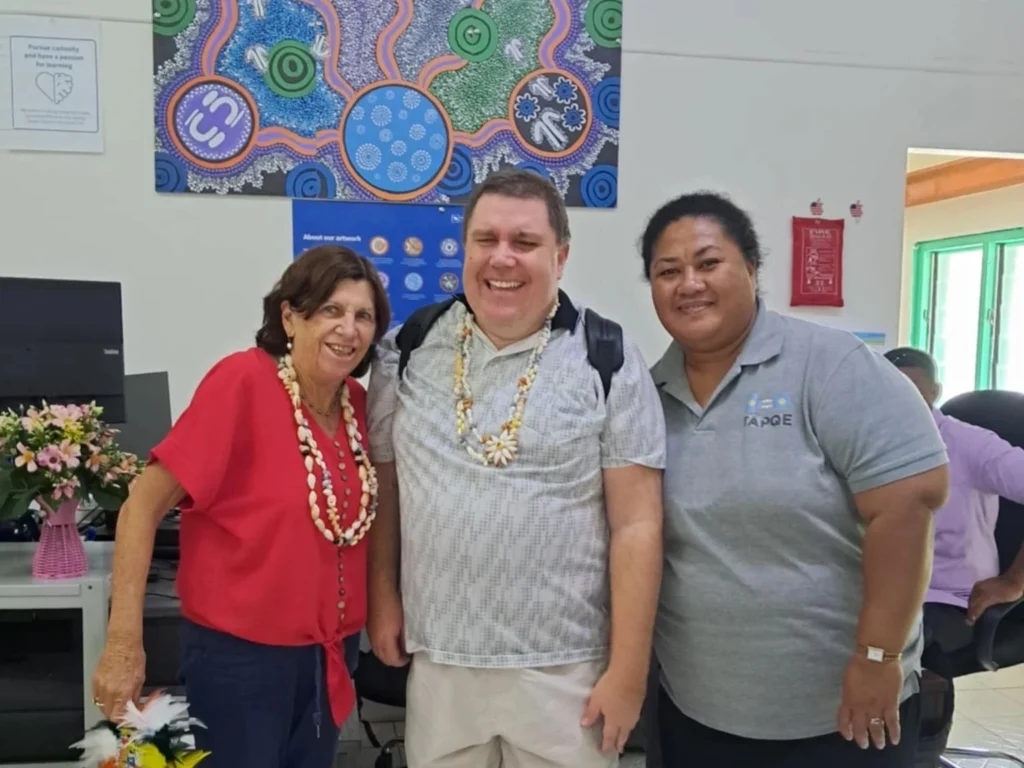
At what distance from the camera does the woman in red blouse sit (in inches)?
51.1

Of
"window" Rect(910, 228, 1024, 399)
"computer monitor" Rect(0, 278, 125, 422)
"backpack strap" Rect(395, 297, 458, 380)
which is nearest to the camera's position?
"backpack strap" Rect(395, 297, 458, 380)

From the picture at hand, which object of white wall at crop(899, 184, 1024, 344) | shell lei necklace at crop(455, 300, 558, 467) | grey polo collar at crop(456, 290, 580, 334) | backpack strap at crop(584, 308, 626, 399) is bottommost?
shell lei necklace at crop(455, 300, 558, 467)

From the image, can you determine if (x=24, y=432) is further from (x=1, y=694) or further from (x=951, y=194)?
(x=951, y=194)

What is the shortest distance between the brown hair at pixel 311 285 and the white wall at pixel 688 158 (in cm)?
138

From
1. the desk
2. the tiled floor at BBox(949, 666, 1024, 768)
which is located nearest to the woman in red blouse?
the desk

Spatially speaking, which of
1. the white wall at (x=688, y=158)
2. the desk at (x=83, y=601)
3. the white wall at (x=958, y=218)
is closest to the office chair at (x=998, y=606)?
the white wall at (x=688, y=158)

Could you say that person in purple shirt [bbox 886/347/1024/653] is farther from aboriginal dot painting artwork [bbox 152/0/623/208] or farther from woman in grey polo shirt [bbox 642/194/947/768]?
aboriginal dot painting artwork [bbox 152/0/623/208]

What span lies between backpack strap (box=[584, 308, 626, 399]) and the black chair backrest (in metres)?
1.55

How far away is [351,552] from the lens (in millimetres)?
1392

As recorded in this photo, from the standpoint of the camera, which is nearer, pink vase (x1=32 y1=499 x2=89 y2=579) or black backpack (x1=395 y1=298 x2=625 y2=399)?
black backpack (x1=395 y1=298 x2=625 y2=399)

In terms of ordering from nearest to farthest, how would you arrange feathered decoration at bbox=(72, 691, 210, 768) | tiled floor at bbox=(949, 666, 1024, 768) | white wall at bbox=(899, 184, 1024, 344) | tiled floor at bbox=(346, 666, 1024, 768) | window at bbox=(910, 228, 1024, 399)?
feathered decoration at bbox=(72, 691, 210, 768) → tiled floor at bbox=(346, 666, 1024, 768) → tiled floor at bbox=(949, 666, 1024, 768) → white wall at bbox=(899, 184, 1024, 344) → window at bbox=(910, 228, 1024, 399)

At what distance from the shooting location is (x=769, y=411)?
132 cm

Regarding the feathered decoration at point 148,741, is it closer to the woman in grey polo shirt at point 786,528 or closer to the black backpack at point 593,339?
the black backpack at point 593,339

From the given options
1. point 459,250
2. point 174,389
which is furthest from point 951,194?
point 174,389
